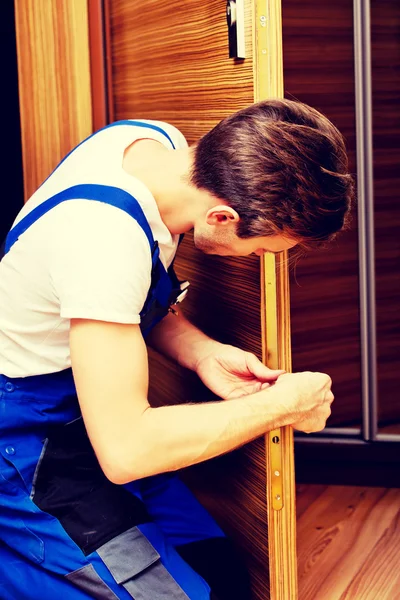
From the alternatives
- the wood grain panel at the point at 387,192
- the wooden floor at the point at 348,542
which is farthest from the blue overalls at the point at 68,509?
the wood grain panel at the point at 387,192

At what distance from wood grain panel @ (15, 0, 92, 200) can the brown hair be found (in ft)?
2.67

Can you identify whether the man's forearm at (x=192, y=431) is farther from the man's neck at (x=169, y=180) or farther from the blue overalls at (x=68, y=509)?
the man's neck at (x=169, y=180)

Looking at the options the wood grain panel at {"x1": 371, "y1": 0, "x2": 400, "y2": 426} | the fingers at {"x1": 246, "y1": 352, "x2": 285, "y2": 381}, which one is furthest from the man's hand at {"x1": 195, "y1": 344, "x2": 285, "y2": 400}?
the wood grain panel at {"x1": 371, "y1": 0, "x2": 400, "y2": 426}

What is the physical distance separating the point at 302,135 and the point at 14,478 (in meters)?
0.82

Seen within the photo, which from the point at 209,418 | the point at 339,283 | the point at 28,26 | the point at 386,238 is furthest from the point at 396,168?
the point at 209,418

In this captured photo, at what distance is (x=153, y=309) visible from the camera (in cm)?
149

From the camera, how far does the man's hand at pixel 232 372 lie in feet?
5.10

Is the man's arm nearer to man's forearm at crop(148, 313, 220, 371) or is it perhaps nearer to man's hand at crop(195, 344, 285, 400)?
man's hand at crop(195, 344, 285, 400)

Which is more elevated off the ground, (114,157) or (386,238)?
(114,157)

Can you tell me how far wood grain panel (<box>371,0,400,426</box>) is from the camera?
2.42 m

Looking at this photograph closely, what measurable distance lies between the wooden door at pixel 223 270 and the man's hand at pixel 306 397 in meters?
0.05

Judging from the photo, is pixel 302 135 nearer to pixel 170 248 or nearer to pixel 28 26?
pixel 170 248

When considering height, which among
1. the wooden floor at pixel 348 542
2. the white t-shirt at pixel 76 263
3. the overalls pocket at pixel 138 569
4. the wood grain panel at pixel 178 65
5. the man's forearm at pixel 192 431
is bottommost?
the wooden floor at pixel 348 542

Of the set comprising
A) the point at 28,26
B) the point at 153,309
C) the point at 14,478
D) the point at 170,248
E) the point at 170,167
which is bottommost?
the point at 14,478
